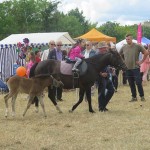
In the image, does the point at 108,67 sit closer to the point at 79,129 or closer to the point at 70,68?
the point at 70,68

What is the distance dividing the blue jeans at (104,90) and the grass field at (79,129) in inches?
13.2

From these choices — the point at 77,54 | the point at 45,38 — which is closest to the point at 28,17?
the point at 45,38

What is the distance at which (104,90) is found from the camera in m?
11.5

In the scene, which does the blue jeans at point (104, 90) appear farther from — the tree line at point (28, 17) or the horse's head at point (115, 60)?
the tree line at point (28, 17)

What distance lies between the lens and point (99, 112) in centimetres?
1145

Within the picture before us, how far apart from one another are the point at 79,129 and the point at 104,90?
2.56 metres

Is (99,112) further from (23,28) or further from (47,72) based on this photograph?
(23,28)

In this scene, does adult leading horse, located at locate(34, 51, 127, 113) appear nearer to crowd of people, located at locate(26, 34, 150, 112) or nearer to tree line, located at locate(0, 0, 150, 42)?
crowd of people, located at locate(26, 34, 150, 112)

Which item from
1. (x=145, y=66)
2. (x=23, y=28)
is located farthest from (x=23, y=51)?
(x=23, y=28)

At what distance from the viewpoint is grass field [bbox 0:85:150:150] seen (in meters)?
7.58

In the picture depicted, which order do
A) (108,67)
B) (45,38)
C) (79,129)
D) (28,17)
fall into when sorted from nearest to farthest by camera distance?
(79,129) < (108,67) < (45,38) < (28,17)

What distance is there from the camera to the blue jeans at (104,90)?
1141cm

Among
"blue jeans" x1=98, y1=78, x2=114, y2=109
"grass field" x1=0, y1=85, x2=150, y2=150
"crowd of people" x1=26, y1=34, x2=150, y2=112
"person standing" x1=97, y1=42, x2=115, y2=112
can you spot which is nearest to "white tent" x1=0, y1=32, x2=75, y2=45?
"crowd of people" x1=26, y1=34, x2=150, y2=112

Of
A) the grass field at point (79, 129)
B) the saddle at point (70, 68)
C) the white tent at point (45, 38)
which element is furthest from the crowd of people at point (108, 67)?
the white tent at point (45, 38)
